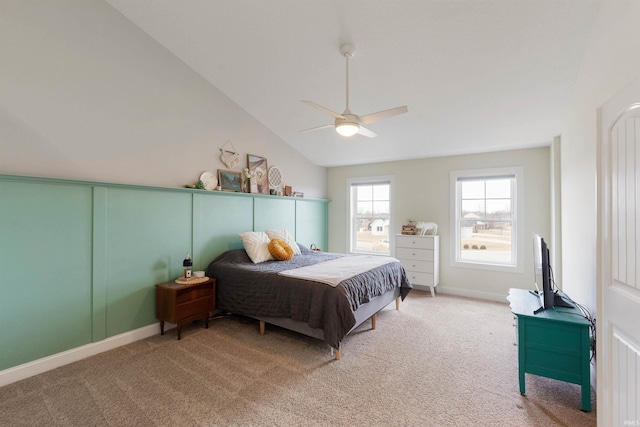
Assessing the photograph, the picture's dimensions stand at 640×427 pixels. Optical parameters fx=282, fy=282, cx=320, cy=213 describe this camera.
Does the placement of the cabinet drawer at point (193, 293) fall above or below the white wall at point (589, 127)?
below

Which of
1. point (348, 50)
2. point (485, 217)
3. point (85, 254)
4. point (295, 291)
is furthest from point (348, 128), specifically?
point (485, 217)

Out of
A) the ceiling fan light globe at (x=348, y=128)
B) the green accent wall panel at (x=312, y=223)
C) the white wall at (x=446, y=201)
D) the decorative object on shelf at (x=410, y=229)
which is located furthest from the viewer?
the green accent wall panel at (x=312, y=223)

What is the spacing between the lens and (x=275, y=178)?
472 cm

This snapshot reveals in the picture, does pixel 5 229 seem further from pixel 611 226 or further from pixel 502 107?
pixel 502 107

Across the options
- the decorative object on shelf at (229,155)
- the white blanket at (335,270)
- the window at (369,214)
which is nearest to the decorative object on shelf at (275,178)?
the decorative object on shelf at (229,155)

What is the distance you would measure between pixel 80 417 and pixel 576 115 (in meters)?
4.64

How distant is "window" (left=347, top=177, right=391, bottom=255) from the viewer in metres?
5.48

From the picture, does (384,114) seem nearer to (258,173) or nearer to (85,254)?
(258,173)

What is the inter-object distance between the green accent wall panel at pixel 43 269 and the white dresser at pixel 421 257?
13.7 feet

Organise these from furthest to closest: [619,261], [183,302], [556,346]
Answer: [183,302] < [556,346] < [619,261]

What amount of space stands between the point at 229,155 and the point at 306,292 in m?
2.31

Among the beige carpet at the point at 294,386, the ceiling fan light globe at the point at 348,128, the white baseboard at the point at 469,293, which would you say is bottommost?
the beige carpet at the point at 294,386

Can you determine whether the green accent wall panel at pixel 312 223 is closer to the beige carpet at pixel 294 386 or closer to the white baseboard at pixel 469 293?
the white baseboard at pixel 469 293

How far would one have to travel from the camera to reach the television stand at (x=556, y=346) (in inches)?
75.3
